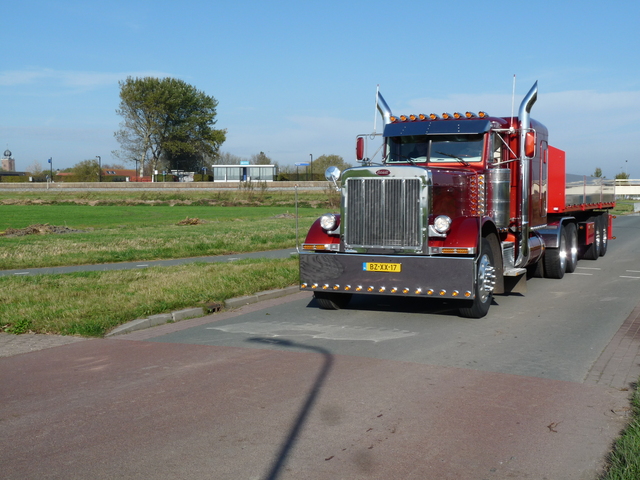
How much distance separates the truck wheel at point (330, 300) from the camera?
10.8 m

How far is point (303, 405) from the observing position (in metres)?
5.79

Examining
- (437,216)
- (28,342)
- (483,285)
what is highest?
(437,216)

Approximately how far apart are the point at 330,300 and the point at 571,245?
24.1ft

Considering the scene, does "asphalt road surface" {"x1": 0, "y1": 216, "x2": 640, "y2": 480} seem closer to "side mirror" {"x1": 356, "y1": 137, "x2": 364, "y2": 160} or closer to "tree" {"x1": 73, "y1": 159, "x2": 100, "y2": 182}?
"side mirror" {"x1": 356, "y1": 137, "x2": 364, "y2": 160}

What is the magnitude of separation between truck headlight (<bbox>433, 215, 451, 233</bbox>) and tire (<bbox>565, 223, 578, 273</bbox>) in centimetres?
667

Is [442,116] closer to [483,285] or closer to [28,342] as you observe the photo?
[483,285]

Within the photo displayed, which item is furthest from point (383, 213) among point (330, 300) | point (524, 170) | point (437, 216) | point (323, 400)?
point (323, 400)

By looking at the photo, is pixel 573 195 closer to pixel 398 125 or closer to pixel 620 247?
pixel 398 125

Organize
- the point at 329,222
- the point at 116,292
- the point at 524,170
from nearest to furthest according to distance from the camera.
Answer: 1. the point at 329,222
2. the point at 116,292
3. the point at 524,170

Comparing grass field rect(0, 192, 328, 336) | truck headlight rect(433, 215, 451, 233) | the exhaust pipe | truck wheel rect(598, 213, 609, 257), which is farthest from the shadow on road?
truck wheel rect(598, 213, 609, 257)

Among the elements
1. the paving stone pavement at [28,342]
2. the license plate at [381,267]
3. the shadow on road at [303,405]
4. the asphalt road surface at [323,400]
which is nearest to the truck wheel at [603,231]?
the asphalt road surface at [323,400]

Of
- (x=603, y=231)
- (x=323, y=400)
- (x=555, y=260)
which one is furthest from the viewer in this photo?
(x=603, y=231)

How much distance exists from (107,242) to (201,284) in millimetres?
10437

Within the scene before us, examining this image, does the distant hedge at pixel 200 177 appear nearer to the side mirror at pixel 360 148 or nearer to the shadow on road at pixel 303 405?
the side mirror at pixel 360 148
